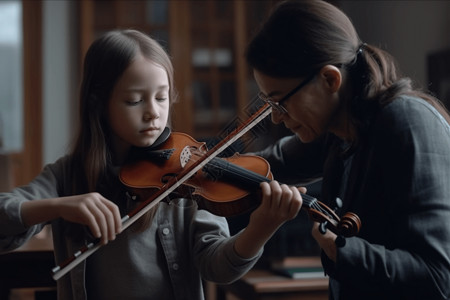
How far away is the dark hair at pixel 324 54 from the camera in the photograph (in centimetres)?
88

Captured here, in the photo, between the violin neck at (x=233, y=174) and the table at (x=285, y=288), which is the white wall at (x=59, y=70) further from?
the violin neck at (x=233, y=174)

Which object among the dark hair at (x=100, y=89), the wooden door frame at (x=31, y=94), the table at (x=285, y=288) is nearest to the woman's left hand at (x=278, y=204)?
the dark hair at (x=100, y=89)

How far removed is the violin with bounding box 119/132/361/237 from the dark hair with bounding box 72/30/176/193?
60 millimetres

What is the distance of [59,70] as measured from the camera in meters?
3.82

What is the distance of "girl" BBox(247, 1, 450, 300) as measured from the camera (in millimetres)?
817

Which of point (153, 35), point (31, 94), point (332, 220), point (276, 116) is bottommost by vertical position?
point (31, 94)

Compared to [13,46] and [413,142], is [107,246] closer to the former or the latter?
[413,142]

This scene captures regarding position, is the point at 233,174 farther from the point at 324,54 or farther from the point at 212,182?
Result: the point at 324,54

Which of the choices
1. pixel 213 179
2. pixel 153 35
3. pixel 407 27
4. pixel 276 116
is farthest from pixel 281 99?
pixel 153 35

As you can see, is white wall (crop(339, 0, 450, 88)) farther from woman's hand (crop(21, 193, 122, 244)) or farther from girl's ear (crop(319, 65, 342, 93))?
woman's hand (crop(21, 193, 122, 244))

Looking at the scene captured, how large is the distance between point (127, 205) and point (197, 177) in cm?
15

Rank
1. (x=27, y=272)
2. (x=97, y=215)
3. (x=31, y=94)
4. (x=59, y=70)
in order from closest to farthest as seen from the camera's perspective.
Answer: (x=97, y=215), (x=27, y=272), (x=59, y=70), (x=31, y=94)

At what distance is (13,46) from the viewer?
4168 millimetres

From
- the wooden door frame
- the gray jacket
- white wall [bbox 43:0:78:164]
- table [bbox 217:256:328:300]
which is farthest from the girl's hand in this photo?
the wooden door frame
